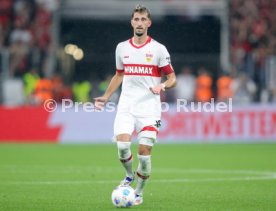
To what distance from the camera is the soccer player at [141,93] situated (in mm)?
11031

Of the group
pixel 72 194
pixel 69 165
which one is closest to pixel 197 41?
pixel 69 165

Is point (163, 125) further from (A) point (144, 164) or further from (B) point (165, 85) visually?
(B) point (165, 85)

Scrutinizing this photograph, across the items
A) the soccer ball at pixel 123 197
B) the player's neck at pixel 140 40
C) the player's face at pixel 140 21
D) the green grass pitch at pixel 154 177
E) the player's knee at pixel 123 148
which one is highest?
the player's face at pixel 140 21

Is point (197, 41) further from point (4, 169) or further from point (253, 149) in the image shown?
point (4, 169)

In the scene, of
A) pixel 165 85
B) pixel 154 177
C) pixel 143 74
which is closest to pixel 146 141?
pixel 165 85

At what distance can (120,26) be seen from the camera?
3106 cm

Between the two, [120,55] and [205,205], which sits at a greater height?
[120,55]

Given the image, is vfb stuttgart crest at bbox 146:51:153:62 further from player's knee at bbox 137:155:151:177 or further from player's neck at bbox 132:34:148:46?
player's knee at bbox 137:155:151:177

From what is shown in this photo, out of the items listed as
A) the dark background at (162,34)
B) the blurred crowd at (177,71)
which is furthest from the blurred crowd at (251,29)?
the dark background at (162,34)

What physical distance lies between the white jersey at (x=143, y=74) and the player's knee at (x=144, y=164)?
1.93 ft

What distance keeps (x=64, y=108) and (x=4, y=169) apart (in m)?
8.08

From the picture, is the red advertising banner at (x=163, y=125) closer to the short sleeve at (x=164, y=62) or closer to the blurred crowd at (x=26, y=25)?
the blurred crowd at (x=26, y=25)

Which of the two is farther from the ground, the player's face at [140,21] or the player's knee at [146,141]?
the player's face at [140,21]

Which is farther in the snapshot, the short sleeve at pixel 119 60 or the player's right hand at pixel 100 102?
the short sleeve at pixel 119 60
